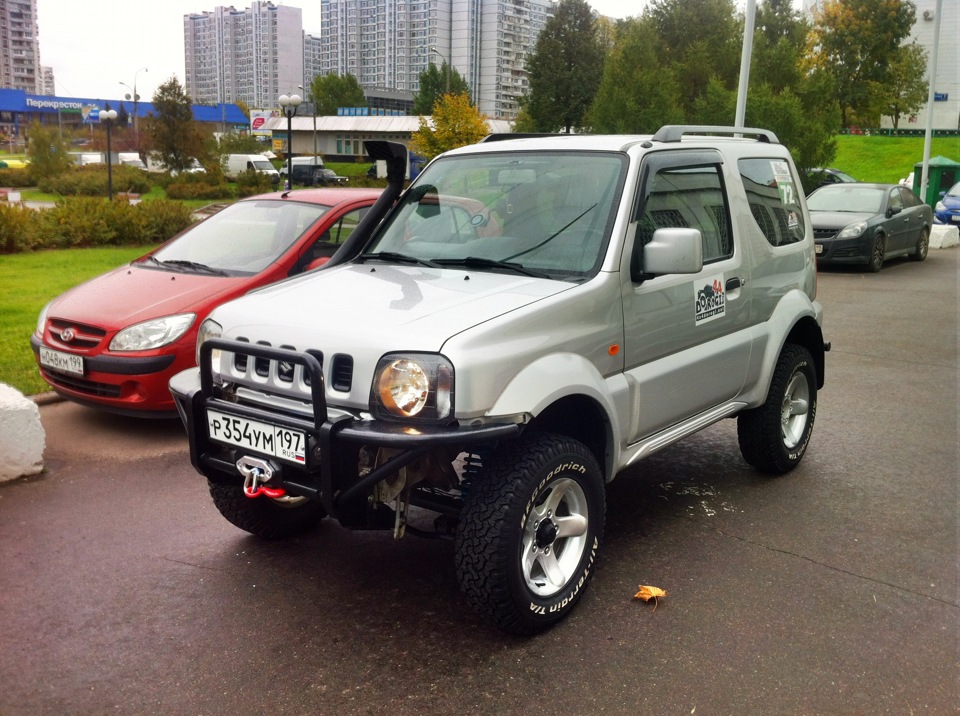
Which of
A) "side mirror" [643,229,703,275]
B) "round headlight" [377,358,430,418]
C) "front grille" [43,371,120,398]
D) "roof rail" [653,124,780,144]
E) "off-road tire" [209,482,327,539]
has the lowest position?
"off-road tire" [209,482,327,539]

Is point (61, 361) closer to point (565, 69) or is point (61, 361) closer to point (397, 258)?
point (397, 258)

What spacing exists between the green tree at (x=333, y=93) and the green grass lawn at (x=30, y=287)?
79.2 m

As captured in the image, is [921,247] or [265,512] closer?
[265,512]

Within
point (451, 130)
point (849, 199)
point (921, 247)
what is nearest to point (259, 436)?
point (849, 199)

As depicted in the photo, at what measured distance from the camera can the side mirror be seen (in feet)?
12.6

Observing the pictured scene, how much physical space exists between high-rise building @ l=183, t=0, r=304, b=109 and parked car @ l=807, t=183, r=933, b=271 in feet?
360

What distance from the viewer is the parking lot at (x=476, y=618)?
3227 mm

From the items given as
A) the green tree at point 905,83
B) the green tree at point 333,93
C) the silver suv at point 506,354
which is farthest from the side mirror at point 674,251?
the green tree at point 333,93

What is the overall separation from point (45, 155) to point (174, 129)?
252 inches

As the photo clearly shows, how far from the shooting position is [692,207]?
181 inches

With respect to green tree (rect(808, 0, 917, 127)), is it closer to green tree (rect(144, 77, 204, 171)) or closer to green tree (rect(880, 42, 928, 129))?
green tree (rect(880, 42, 928, 129))

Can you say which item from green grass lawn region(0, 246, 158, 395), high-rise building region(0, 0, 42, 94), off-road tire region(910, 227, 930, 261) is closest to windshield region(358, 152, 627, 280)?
green grass lawn region(0, 246, 158, 395)

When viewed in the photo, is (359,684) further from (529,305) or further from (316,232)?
(316,232)

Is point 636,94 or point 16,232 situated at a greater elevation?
point 636,94
